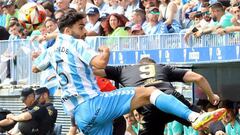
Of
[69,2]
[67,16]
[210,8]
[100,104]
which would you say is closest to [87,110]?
[100,104]

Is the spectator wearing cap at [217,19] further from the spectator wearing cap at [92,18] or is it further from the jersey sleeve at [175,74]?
the spectator wearing cap at [92,18]

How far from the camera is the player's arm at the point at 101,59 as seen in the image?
36.0 feet

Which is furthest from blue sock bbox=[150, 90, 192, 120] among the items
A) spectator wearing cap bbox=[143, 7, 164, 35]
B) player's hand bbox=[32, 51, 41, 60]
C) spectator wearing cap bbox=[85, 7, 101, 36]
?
spectator wearing cap bbox=[85, 7, 101, 36]

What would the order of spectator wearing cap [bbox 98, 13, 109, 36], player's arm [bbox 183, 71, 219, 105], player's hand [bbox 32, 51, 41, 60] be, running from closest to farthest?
player's arm [bbox 183, 71, 219, 105], player's hand [bbox 32, 51, 41, 60], spectator wearing cap [bbox 98, 13, 109, 36]

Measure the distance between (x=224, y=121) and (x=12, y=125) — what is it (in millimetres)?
4268

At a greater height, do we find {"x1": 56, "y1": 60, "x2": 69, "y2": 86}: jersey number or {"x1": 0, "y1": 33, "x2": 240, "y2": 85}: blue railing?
{"x1": 0, "y1": 33, "x2": 240, "y2": 85}: blue railing

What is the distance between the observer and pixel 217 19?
54.1 feet

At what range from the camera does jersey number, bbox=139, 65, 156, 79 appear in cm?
1297

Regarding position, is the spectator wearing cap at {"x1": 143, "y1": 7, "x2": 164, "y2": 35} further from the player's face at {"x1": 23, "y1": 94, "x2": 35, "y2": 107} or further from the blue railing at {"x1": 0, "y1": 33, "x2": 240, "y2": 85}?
the player's face at {"x1": 23, "y1": 94, "x2": 35, "y2": 107}

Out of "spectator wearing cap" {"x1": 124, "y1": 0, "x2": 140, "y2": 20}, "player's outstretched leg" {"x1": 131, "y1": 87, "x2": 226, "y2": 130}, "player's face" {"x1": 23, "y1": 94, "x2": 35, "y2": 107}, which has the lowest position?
"player's face" {"x1": 23, "y1": 94, "x2": 35, "y2": 107}

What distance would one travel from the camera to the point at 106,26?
1838 centimetres

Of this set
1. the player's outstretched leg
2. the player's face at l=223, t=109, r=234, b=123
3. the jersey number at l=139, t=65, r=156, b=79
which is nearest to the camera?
the player's outstretched leg

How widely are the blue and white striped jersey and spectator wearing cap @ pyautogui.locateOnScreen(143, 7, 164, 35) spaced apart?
631cm

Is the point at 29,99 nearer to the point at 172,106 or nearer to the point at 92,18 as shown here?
the point at 92,18
